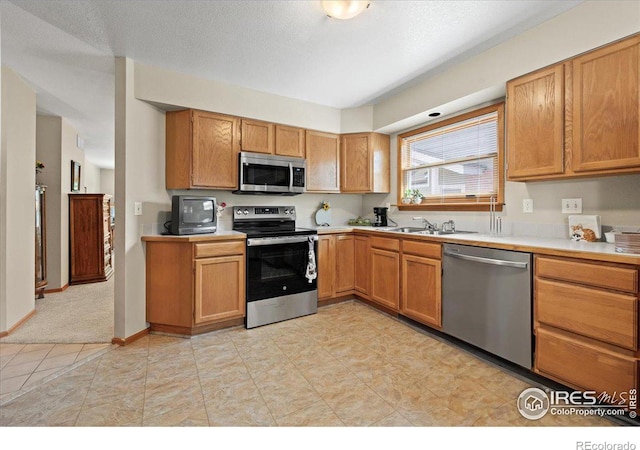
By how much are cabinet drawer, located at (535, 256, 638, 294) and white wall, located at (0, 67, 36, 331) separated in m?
4.37

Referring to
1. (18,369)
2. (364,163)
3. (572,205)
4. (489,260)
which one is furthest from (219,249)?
(572,205)

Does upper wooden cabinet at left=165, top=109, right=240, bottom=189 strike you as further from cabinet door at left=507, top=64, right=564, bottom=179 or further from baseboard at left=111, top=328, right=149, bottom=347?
cabinet door at left=507, top=64, right=564, bottom=179

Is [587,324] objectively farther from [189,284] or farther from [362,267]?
[189,284]

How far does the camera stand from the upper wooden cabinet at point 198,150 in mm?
2951

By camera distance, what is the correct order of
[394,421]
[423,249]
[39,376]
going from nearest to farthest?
[394,421] < [39,376] < [423,249]

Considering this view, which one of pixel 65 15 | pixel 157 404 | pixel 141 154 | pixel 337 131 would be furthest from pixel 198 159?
pixel 157 404

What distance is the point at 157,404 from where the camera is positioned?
1771mm

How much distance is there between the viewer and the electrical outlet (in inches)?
87.5

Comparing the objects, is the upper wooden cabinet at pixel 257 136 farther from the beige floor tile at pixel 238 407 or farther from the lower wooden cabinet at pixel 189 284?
the beige floor tile at pixel 238 407

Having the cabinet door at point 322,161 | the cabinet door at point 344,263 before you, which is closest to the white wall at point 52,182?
the cabinet door at point 322,161

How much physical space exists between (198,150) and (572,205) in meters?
3.19

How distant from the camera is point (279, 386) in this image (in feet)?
6.43
